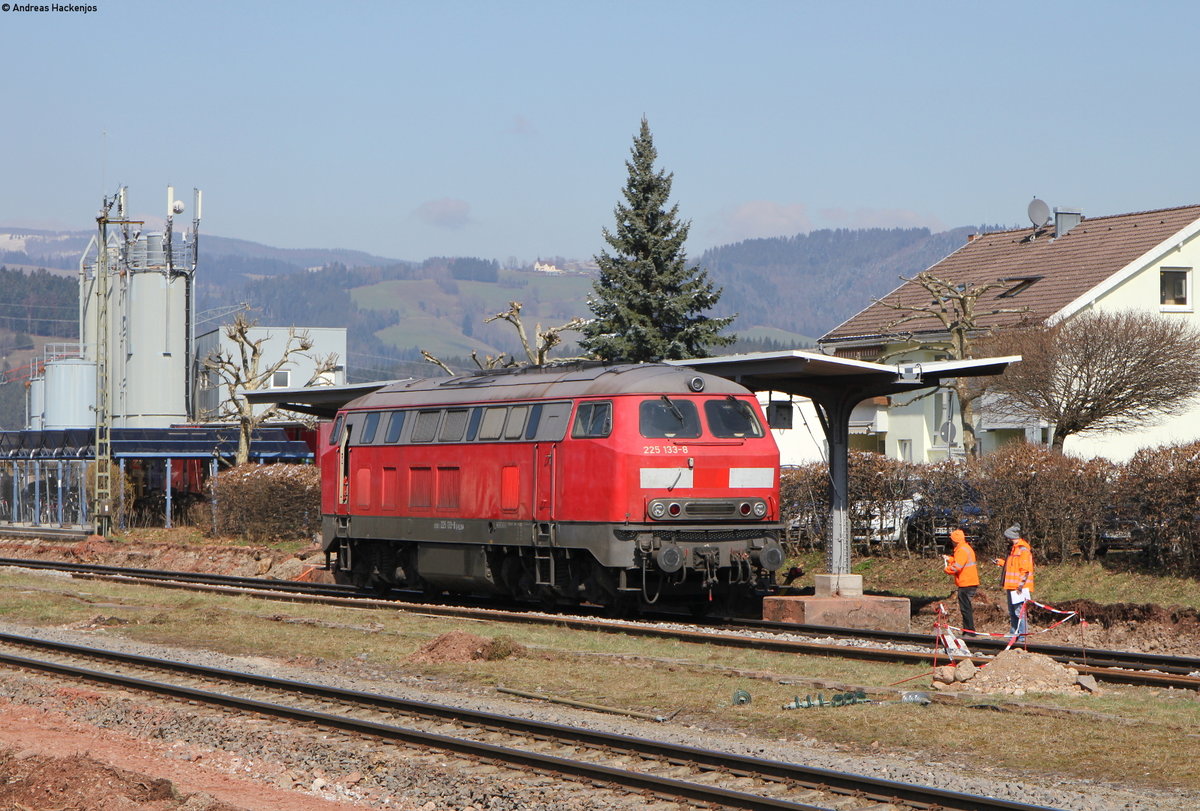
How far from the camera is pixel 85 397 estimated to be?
6944cm

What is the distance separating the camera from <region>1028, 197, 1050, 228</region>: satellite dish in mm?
52981

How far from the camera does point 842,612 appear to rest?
2019 cm

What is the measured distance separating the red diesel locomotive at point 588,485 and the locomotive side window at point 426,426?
0.03 meters

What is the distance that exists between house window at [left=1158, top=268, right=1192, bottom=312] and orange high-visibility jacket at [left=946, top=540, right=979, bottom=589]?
32.5 metres

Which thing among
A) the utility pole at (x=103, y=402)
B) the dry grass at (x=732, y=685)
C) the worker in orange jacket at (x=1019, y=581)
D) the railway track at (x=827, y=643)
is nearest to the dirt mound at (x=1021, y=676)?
the dry grass at (x=732, y=685)

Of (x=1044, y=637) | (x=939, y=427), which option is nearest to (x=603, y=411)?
(x=1044, y=637)

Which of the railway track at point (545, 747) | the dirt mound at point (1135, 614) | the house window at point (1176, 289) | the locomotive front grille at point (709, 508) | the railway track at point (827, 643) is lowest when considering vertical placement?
the railway track at point (545, 747)

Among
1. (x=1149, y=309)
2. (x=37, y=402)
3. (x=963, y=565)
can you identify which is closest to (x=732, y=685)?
(x=963, y=565)

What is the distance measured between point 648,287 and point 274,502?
13273 millimetres

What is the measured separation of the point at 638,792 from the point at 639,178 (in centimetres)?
3692

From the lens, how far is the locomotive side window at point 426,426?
23.0m

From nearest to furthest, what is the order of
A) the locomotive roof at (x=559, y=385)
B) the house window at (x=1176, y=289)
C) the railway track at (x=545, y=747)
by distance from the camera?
the railway track at (x=545, y=747)
the locomotive roof at (x=559, y=385)
the house window at (x=1176, y=289)

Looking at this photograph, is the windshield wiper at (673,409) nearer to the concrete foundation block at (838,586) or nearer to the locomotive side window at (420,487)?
the concrete foundation block at (838,586)

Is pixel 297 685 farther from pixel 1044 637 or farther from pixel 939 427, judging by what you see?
pixel 939 427
